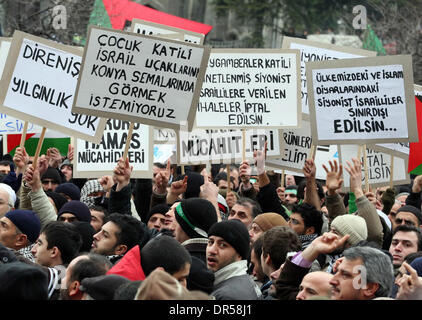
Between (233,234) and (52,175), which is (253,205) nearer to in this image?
(233,234)

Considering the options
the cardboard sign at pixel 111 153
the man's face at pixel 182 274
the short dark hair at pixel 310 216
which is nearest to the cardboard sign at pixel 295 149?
the cardboard sign at pixel 111 153

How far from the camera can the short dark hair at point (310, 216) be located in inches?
295

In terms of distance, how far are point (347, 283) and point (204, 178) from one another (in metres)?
4.13

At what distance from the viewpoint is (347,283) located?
197 inches

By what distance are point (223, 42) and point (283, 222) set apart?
45102 mm

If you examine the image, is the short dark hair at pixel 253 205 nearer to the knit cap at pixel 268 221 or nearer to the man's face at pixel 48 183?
the knit cap at pixel 268 221

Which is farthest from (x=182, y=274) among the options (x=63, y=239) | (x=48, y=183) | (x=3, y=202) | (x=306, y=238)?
(x=48, y=183)

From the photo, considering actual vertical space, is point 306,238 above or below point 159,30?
below

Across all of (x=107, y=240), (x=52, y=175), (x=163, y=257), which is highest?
(x=52, y=175)

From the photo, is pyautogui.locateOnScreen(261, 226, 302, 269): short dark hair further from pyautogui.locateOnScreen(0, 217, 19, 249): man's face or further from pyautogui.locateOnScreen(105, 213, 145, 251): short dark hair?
pyautogui.locateOnScreen(0, 217, 19, 249): man's face

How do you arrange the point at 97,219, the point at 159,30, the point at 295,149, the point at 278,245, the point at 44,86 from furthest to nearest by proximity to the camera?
the point at 159,30
the point at 295,149
the point at 44,86
the point at 97,219
the point at 278,245

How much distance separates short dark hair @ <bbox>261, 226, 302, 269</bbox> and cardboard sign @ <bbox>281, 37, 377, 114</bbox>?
157 inches

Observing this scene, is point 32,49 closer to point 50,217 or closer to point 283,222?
→ point 50,217

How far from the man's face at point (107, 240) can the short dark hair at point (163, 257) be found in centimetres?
143
